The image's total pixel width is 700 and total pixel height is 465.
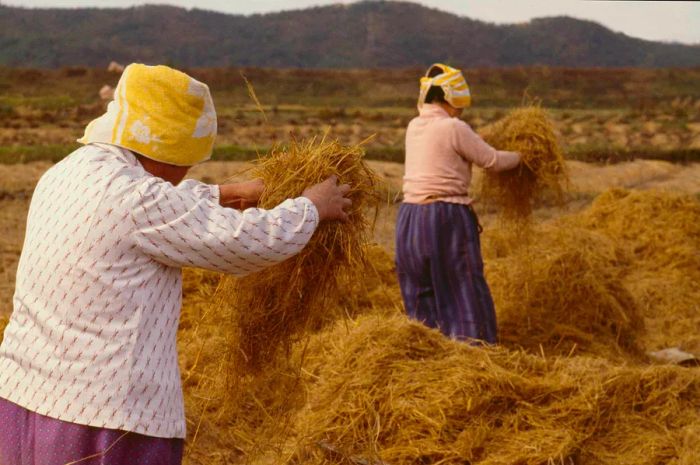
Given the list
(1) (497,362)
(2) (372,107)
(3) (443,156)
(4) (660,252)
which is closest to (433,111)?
(3) (443,156)

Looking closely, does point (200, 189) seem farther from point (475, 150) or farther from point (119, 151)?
point (475, 150)

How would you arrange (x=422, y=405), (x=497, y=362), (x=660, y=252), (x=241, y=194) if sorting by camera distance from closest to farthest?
(x=241, y=194), (x=422, y=405), (x=497, y=362), (x=660, y=252)

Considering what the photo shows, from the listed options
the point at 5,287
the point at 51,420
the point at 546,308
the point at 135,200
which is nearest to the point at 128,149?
the point at 135,200

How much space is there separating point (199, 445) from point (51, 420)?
2034mm

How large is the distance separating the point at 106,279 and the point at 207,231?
24cm

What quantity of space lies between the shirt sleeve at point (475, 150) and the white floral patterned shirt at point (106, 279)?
3002 mm

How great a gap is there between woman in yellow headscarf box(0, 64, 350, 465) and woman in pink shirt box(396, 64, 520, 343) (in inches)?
116

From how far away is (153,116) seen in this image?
2355mm

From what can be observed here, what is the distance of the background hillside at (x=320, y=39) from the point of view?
86.6m

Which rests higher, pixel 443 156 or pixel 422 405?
pixel 443 156

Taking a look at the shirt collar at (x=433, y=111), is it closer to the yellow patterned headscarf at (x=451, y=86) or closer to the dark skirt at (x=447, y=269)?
the yellow patterned headscarf at (x=451, y=86)

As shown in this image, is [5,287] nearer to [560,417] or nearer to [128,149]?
[560,417]

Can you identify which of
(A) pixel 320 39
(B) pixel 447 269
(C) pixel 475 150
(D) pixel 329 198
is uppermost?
(D) pixel 329 198

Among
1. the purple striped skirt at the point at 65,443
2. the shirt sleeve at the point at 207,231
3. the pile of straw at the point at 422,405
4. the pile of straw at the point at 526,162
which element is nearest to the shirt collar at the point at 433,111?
the pile of straw at the point at 526,162
